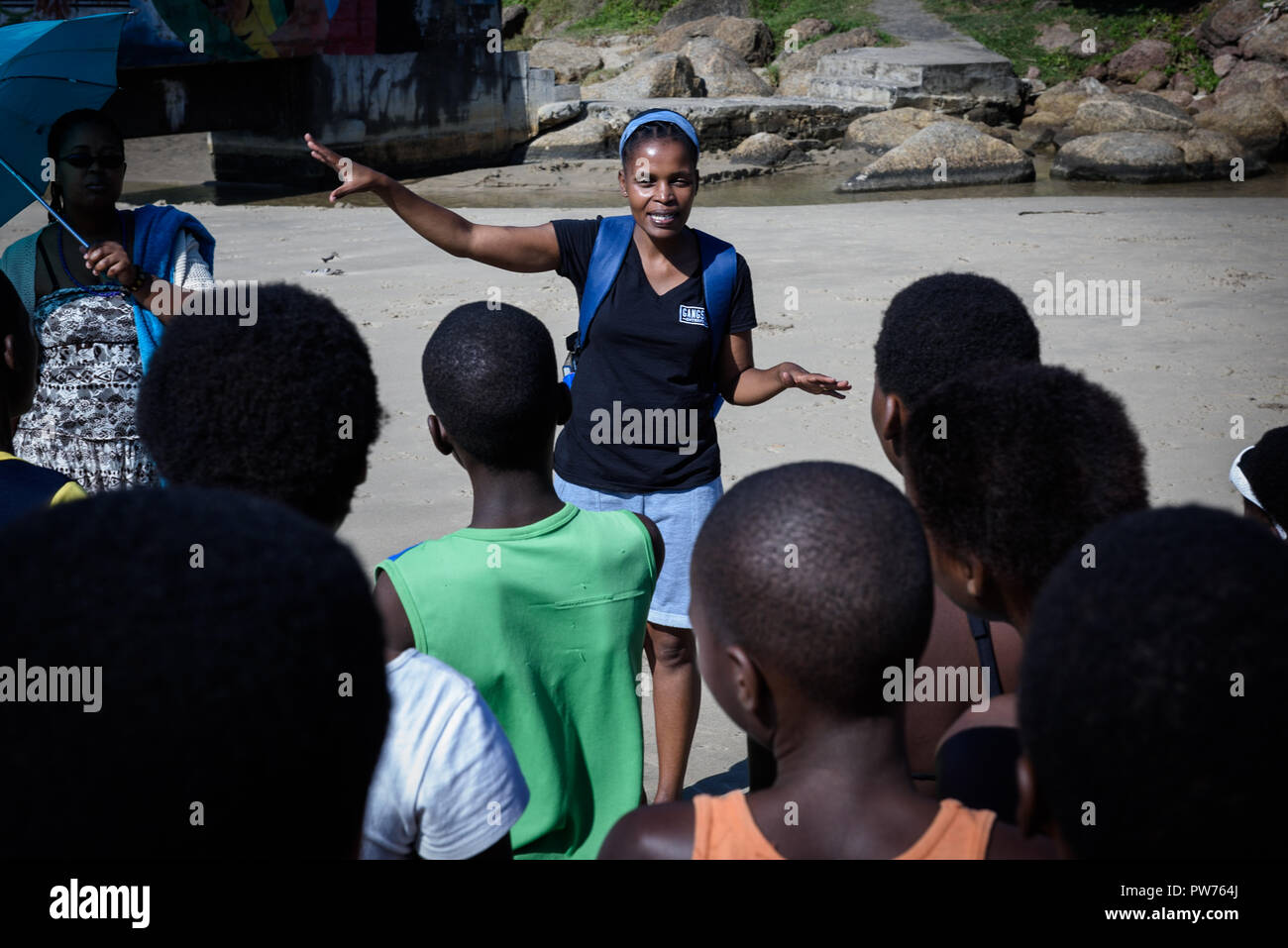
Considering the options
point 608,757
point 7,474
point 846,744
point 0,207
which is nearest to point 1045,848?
point 846,744

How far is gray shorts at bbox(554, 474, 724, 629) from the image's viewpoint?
345 centimetres

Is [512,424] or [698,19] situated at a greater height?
[698,19]

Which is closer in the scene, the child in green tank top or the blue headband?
the child in green tank top

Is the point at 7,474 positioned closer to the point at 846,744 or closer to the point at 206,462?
the point at 206,462

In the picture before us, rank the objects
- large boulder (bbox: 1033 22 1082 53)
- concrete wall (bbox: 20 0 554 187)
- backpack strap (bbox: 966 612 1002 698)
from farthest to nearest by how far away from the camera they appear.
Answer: large boulder (bbox: 1033 22 1082 53) < concrete wall (bbox: 20 0 554 187) < backpack strap (bbox: 966 612 1002 698)

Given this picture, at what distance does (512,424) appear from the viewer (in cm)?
240

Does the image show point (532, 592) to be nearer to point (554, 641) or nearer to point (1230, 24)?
point (554, 641)

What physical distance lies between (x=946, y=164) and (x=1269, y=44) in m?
11.3

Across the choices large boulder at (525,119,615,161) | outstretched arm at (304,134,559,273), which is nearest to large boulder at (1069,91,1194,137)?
large boulder at (525,119,615,161)

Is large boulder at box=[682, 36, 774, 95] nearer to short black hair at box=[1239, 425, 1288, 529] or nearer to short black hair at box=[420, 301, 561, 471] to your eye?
short black hair at box=[1239, 425, 1288, 529]

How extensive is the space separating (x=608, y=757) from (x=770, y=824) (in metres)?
0.84

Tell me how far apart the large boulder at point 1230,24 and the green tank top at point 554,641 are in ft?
88.8

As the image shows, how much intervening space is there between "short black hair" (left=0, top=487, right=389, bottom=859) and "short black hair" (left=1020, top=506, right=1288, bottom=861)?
2.27 feet
